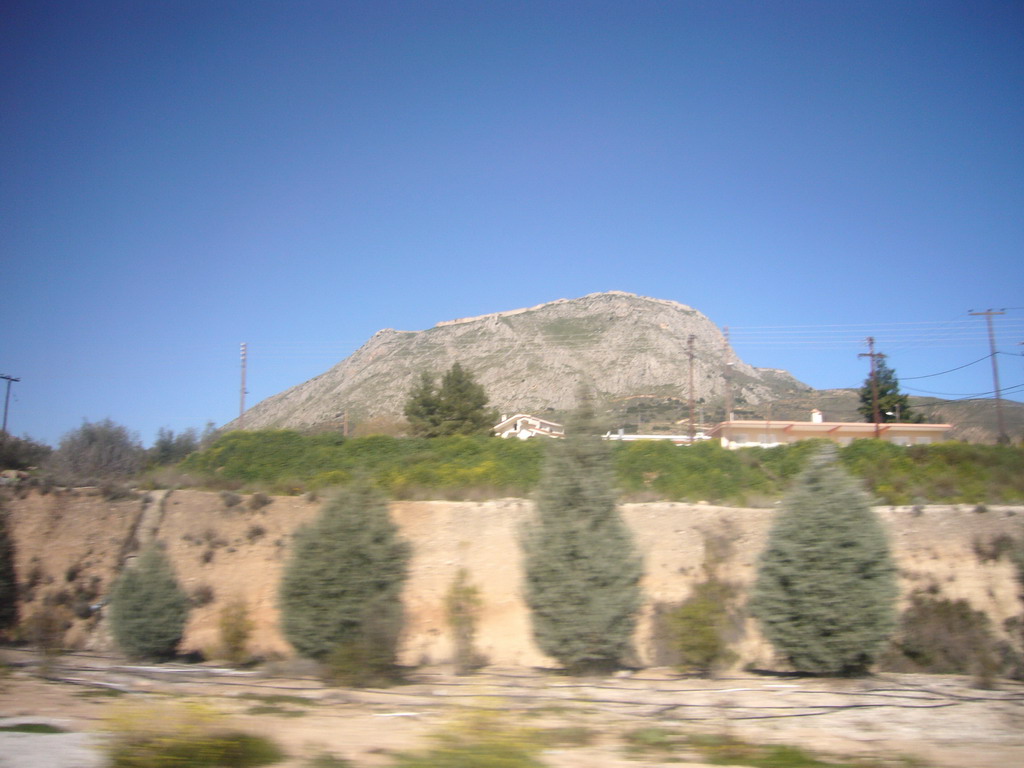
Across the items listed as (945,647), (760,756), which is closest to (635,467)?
(945,647)

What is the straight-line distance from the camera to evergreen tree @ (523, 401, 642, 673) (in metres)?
11.8

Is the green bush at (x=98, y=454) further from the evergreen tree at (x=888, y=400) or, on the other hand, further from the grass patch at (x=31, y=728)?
the evergreen tree at (x=888, y=400)

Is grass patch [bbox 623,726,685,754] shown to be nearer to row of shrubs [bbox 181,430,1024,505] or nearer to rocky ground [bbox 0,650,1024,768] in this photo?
rocky ground [bbox 0,650,1024,768]

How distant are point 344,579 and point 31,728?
577 cm

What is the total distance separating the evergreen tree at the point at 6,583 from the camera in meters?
19.2

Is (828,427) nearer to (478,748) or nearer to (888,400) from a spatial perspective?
(888,400)

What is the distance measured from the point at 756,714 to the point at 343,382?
9735 centimetres

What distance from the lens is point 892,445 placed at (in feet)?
107

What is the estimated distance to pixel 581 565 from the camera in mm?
11969

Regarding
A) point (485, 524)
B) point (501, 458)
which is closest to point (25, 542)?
point (485, 524)

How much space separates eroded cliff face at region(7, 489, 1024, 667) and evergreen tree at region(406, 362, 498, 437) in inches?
655

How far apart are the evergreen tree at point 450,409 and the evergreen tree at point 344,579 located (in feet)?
100

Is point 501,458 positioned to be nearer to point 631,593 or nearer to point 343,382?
point 631,593

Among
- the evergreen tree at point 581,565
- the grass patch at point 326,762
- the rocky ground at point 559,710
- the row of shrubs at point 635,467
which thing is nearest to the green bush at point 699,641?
the rocky ground at point 559,710
